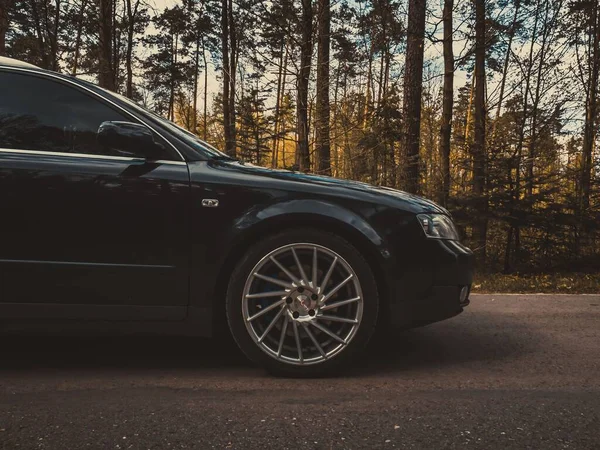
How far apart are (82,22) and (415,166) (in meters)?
10.1

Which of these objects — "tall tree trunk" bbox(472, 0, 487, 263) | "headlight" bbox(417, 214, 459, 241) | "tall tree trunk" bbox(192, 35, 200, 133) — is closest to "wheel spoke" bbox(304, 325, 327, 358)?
"headlight" bbox(417, 214, 459, 241)

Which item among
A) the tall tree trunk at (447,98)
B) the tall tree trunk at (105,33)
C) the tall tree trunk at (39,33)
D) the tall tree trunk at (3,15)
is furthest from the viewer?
the tall tree trunk at (39,33)

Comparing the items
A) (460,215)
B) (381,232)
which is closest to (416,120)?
(460,215)

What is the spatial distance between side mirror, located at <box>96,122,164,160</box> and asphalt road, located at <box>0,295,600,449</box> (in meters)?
1.27

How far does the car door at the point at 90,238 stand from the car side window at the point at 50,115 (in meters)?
0.10

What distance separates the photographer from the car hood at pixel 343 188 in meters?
2.88

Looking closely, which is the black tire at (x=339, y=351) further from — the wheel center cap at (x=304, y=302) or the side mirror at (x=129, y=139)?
the side mirror at (x=129, y=139)

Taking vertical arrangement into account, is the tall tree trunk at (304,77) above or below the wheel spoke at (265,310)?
above

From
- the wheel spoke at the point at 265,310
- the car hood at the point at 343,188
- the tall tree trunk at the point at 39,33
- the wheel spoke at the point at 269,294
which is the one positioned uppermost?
the tall tree trunk at the point at 39,33

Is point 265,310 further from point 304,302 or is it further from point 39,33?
point 39,33

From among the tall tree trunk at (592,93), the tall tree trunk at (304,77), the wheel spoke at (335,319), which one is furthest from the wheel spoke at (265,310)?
the tall tree trunk at (592,93)

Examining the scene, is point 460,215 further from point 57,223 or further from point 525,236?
point 57,223

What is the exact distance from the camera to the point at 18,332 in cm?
279

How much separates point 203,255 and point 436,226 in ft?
4.50
